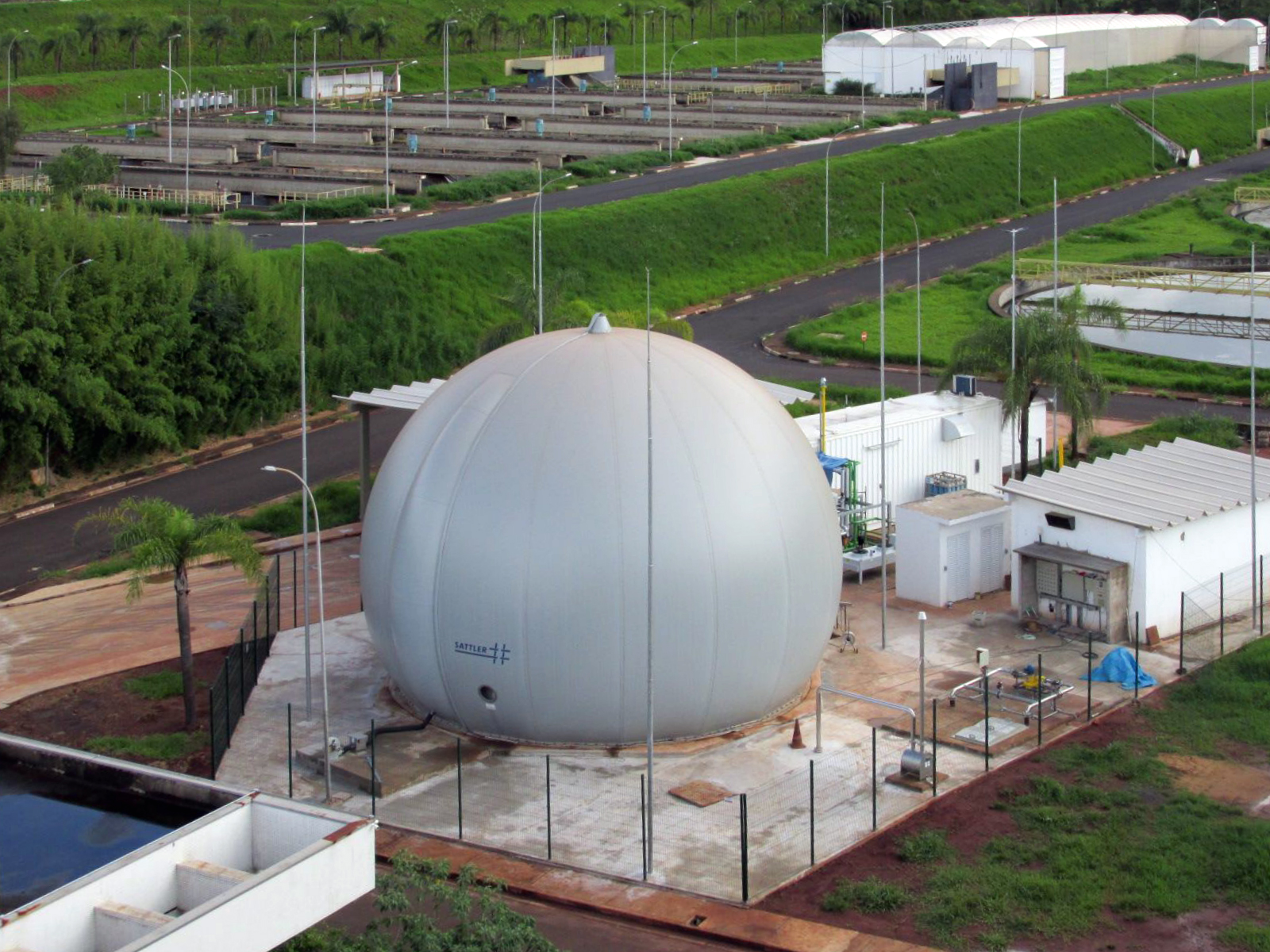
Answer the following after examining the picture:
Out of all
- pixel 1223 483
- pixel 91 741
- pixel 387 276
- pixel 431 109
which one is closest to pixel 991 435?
pixel 1223 483

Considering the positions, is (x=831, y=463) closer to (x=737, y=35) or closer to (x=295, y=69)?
(x=295, y=69)

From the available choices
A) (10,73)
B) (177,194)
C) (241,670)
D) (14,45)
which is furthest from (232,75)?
(241,670)

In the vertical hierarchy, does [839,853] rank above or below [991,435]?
below

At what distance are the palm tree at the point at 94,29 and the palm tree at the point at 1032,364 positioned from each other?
107m

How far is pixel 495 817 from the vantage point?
27.9m

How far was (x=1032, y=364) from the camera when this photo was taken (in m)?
48.2

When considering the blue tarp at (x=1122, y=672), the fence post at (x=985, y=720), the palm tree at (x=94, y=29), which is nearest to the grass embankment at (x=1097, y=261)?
the blue tarp at (x=1122, y=672)

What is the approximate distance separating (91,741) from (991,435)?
82.6ft

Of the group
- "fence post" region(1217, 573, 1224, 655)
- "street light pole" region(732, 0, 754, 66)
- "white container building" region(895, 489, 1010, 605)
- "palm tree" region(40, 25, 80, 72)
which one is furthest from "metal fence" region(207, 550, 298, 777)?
"street light pole" region(732, 0, 754, 66)

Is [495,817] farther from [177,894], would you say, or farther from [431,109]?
[431,109]

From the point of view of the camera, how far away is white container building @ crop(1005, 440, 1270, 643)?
36250 millimetres

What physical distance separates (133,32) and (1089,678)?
12180 cm

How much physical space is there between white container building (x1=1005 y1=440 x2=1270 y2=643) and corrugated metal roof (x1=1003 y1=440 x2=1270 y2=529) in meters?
0.03

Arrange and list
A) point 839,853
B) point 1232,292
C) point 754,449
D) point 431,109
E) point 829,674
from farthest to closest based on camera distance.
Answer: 1. point 431,109
2. point 1232,292
3. point 829,674
4. point 754,449
5. point 839,853
